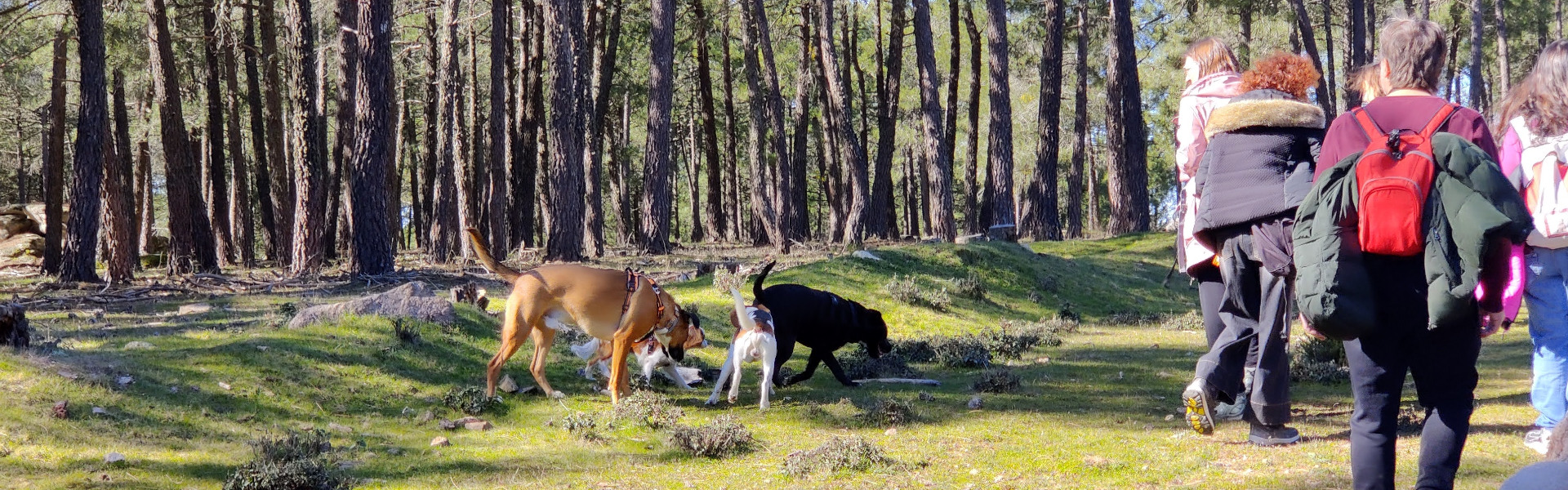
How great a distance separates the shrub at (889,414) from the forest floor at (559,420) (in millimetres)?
57

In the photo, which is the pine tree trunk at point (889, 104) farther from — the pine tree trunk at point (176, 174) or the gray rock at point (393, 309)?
the gray rock at point (393, 309)

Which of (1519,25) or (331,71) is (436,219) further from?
(1519,25)

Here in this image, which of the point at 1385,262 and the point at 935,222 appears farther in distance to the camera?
the point at 935,222

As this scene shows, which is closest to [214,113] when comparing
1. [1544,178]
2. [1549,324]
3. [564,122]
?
[564,122]

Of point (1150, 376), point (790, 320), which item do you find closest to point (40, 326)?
point (790, 320)

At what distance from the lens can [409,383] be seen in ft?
26.9

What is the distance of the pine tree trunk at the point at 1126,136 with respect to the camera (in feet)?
Result: 75.9

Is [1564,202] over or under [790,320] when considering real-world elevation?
over

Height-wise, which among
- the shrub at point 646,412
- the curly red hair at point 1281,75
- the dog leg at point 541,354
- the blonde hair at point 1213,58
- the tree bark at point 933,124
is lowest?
the shrub at point 646,412

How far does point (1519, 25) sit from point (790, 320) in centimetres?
4280

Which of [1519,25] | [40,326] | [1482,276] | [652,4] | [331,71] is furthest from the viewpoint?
A: [1519,25]

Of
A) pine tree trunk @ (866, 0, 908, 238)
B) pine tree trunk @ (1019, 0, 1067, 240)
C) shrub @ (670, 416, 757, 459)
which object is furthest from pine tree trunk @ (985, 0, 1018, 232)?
shrub @ (670, 416, 757, 459)

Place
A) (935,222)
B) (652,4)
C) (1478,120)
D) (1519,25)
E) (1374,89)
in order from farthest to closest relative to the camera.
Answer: (1519,25) → (935,222) → (652,4) → (1374,89) → (1478,120)

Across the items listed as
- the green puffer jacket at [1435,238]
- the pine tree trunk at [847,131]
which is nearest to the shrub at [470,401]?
the green puffer jacket at [1435,238]
